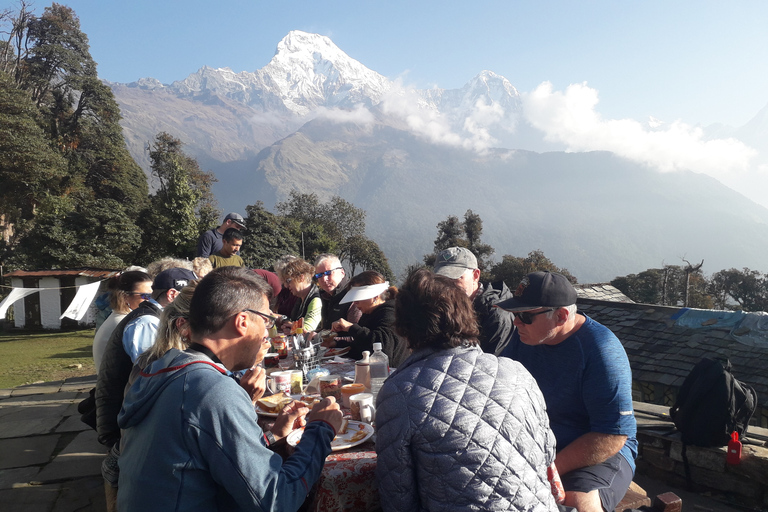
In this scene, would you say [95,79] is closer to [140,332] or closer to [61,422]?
[61,422]

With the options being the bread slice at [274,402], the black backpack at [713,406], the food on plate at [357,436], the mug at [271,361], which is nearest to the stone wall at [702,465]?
the black backpack at [713,406]

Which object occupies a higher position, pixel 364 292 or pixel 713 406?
pixel 364 292

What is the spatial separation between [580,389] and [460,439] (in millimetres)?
1148

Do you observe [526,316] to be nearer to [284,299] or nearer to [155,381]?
[155,381]

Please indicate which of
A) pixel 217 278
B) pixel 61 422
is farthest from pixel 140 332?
pixel 61 422

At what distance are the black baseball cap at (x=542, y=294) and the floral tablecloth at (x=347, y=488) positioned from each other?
1.16 m

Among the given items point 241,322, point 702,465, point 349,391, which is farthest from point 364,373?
point 702,465

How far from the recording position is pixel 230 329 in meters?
1.70

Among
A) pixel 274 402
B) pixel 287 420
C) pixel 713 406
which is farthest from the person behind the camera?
pixel 713 406

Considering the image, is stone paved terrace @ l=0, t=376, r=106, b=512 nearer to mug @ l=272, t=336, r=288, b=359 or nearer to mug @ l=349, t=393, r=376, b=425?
mug @ l=272, t=336, r=288, b=359

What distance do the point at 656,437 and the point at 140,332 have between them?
5.14 meters

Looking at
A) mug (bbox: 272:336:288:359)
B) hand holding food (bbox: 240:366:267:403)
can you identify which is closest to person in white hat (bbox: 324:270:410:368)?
mug (bbox: 272:336:288:359)

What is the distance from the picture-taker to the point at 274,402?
269cm

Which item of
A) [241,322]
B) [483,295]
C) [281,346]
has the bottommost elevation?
[281,346]
